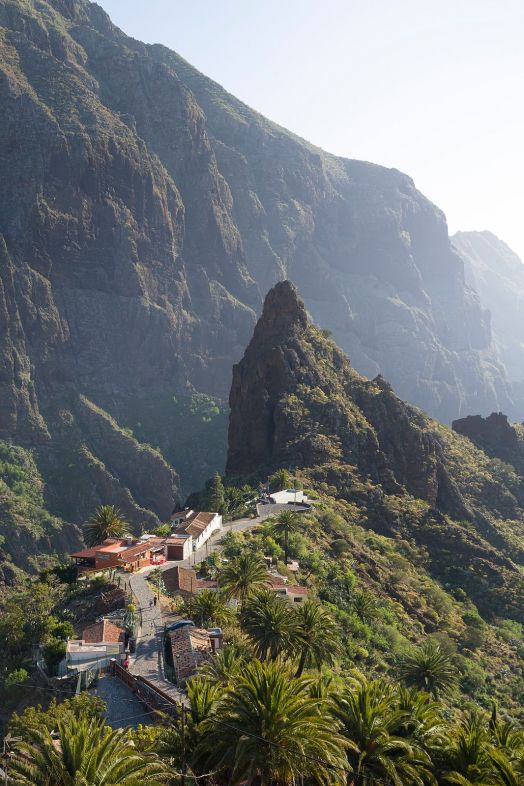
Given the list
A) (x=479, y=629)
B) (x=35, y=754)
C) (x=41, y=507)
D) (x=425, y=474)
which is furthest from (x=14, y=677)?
(x=41, y=507)

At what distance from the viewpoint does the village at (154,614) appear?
37875 millimetres

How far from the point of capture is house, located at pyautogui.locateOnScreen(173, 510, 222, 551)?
233 feet

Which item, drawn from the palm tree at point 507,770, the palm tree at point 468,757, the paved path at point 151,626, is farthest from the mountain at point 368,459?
the palm tree at point 507,770

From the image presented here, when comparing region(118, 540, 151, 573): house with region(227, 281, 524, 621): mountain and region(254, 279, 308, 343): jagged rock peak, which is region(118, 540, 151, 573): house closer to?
region(227, 281, 524, 621): mountain

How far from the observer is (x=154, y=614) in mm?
48844

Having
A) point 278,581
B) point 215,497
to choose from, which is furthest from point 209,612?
point 215,497

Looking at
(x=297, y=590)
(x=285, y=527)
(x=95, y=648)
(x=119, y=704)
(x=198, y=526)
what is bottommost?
(x=198, y=526)

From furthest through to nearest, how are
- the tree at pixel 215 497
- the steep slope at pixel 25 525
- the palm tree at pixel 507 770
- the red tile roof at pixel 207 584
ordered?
the steep slope at pixel 25 525 < the tree at pixel 215 497 < the red tile roof at pixel 207 584 < the palm tree at pixel 507 770

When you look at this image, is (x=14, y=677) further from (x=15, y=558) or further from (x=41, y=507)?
(x=41, y=507)

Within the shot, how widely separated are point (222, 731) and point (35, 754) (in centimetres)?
552

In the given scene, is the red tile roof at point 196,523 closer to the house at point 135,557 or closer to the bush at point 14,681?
the house at point 135,557

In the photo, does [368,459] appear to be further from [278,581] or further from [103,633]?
[103,633]

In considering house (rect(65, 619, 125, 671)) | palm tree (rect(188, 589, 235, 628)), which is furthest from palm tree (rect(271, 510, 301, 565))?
house (rect(65, 619, 125, 671))

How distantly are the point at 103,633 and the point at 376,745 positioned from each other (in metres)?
24.9
